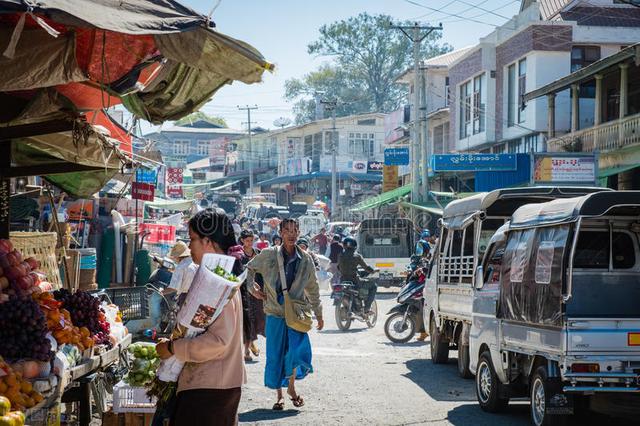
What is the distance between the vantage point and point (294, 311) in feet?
34.7

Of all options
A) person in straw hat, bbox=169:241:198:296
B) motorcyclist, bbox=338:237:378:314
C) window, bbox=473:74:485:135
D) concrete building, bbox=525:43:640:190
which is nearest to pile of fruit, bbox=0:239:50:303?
person in straw hat, bbox=169:241:198:296

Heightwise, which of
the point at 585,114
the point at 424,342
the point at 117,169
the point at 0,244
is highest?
the point at 585,114

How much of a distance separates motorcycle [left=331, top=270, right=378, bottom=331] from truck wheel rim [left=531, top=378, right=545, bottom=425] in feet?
36.4

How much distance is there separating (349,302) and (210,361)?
15261mm

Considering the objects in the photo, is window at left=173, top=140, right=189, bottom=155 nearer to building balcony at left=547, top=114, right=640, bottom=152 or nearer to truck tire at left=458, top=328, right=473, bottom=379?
building balcony at left=547, top=114, right=640, bottom=152

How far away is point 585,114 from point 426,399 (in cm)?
2674

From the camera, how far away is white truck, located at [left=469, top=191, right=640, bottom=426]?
8.55 meters

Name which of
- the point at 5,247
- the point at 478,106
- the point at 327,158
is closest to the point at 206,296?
the point at 5,247

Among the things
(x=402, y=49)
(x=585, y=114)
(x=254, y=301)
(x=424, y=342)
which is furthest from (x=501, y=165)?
(x=402, y=49)

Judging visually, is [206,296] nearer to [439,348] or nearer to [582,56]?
[439,348]

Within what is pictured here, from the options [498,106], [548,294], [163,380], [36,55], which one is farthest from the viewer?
[498,106]

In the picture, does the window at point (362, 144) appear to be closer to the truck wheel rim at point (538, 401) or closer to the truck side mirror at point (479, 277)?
the truck side mirror at point (479, 277)

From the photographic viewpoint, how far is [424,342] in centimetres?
1845

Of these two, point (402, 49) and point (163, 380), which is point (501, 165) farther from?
point (402, 49)
